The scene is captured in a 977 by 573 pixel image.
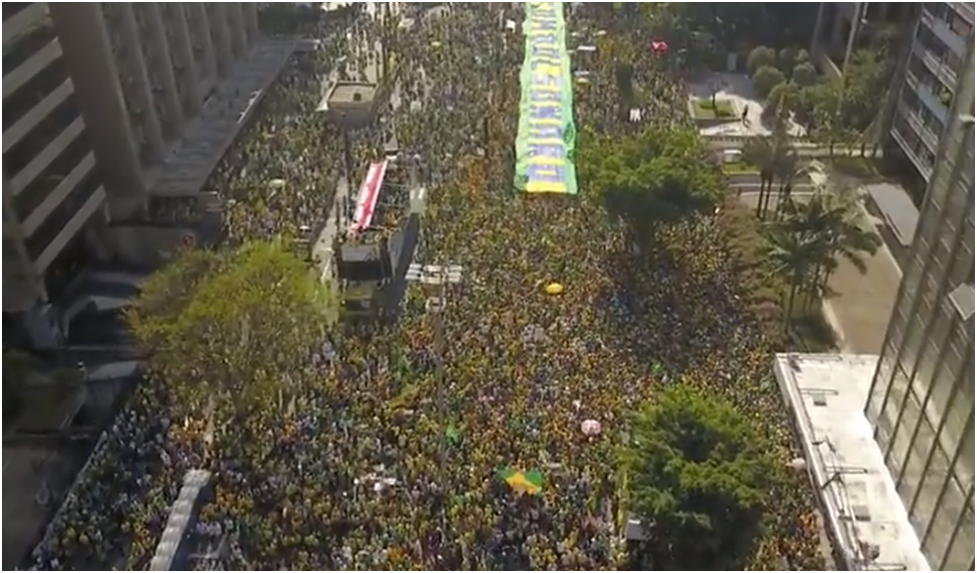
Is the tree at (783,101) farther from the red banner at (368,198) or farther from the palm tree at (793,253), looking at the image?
the red banner at (368,198)

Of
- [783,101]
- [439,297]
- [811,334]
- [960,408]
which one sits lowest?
[811,334]

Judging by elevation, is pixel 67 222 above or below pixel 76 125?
below

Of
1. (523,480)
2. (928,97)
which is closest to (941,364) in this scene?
(523,480)

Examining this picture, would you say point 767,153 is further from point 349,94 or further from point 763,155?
point 349,94

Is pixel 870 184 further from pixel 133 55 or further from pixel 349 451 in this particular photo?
pixel 133 55

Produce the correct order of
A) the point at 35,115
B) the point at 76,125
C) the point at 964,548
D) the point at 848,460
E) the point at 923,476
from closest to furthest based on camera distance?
the point at 964,548, the point at 923,476, the point at 848,460, the point at 35,115, the point at 76,125

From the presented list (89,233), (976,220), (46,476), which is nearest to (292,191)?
(89,233)

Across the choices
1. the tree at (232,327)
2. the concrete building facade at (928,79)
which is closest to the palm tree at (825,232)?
the concrete building facade at (928,79)
